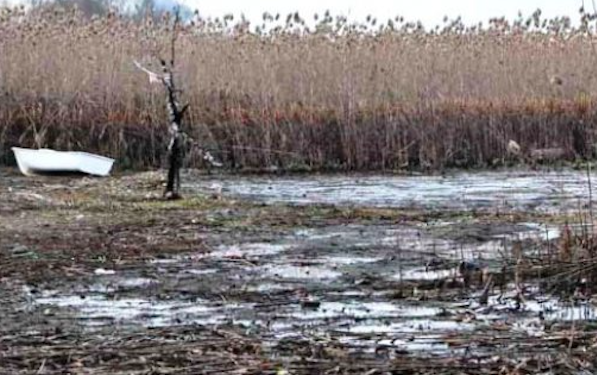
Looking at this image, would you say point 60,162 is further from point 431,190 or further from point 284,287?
point 284,287

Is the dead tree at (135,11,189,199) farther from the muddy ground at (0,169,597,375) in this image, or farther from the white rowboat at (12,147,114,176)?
the white rowboat at (12,147,114,176)

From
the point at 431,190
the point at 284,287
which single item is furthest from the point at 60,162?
the point at 284,287

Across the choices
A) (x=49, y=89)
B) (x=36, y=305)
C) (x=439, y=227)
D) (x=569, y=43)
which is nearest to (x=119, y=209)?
(x=439, y=227)

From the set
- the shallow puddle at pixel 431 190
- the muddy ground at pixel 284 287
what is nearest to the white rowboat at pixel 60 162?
the shallow puddle at pixel 431 190

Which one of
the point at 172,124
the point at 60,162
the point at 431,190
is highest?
the point at 172,124

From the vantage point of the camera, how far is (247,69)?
13.8 metres

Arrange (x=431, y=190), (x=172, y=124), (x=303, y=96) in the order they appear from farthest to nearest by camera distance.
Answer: (x=303, y=96)
(x=431, y=190)
(x=172, y=124)

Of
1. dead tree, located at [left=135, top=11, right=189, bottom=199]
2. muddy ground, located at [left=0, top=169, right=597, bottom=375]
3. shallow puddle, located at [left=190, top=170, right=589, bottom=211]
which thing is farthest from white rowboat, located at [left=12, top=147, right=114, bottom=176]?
dead tree, located at [left=135, top=11, right=189, bottom=199]

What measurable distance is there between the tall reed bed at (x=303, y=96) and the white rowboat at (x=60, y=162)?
981 millimetres

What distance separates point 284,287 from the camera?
224 inches

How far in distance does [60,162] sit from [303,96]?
9.75 feet

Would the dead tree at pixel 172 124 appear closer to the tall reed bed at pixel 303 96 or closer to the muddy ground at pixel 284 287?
the muddy ground at pixel 284 287

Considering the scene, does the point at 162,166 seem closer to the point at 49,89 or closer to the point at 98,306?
the point at 49,89

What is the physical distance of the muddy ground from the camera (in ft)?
13.7
